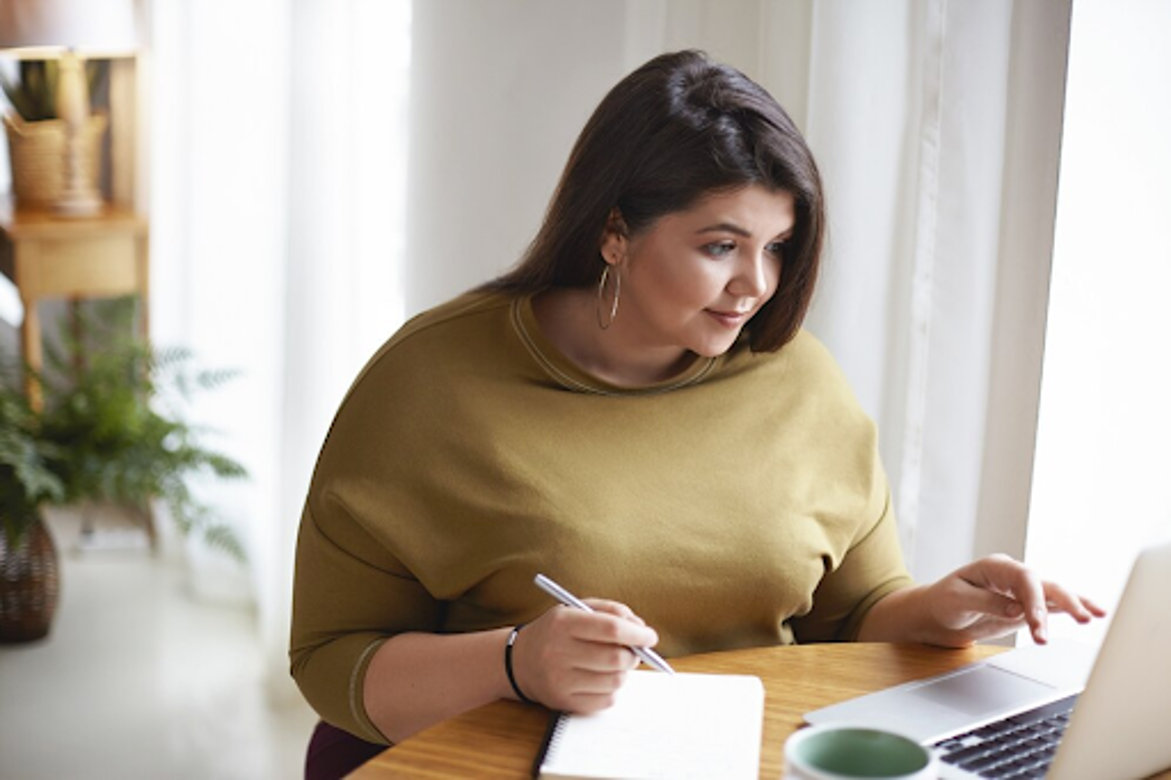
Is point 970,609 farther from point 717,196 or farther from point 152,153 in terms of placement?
point 152,153

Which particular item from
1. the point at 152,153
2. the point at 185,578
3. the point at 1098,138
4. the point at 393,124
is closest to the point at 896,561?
the point at 1098,138

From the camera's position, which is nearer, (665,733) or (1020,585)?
(665,733)

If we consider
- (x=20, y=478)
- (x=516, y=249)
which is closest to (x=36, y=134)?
(x=20, y=478)

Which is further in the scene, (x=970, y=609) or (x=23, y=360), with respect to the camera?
(x=23, y=360)

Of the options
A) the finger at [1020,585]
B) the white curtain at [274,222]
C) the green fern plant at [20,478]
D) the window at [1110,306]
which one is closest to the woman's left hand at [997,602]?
the finger at [1020,585]

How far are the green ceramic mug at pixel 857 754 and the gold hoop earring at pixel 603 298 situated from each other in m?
0.76

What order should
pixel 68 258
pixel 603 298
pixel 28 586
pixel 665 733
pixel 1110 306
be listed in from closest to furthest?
pixel 665 733
pixel 603 298
pixel 1110 306
pixel 28 586
pixel 68 258

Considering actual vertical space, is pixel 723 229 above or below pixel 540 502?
above

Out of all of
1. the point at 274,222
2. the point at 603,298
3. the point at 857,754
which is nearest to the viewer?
the point at 857,754

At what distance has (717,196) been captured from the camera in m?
1.45

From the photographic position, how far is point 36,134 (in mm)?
3859

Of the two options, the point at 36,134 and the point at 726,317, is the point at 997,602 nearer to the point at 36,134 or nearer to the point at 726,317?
the point at 726,317

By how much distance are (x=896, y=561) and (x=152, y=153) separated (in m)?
2.73

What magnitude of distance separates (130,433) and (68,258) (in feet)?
2.20
